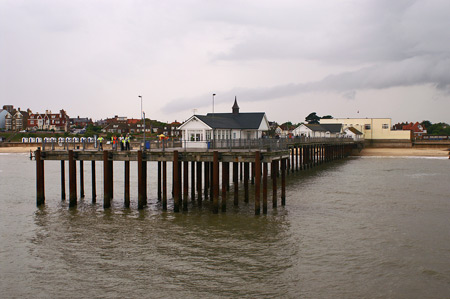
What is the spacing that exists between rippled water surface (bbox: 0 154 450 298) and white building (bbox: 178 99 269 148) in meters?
7.39

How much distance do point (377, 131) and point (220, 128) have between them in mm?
89030

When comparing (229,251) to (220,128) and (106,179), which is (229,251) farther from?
(220,128)

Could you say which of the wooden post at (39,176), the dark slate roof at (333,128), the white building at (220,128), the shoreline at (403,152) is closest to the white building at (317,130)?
the dark slate roof at (333,128)

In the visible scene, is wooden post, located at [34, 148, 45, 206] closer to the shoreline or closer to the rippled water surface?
the rippled water surface

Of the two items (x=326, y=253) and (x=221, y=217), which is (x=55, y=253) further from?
(x=326, y=253)

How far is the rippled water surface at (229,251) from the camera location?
14.0 metres

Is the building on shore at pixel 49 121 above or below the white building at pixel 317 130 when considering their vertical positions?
above

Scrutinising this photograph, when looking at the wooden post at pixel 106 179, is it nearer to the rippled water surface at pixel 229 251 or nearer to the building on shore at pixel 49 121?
the rippled water surface at pixel 229 251

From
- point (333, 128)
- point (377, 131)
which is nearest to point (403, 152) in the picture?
point (333, 128)

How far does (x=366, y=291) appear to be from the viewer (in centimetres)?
1375

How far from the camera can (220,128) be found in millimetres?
34625

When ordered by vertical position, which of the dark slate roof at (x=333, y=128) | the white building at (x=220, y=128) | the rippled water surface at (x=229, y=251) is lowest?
the rippled water surface at (x=229, y=251)

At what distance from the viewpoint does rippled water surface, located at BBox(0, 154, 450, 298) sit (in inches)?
549

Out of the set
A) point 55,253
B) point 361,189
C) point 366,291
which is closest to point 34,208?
point 55,253
